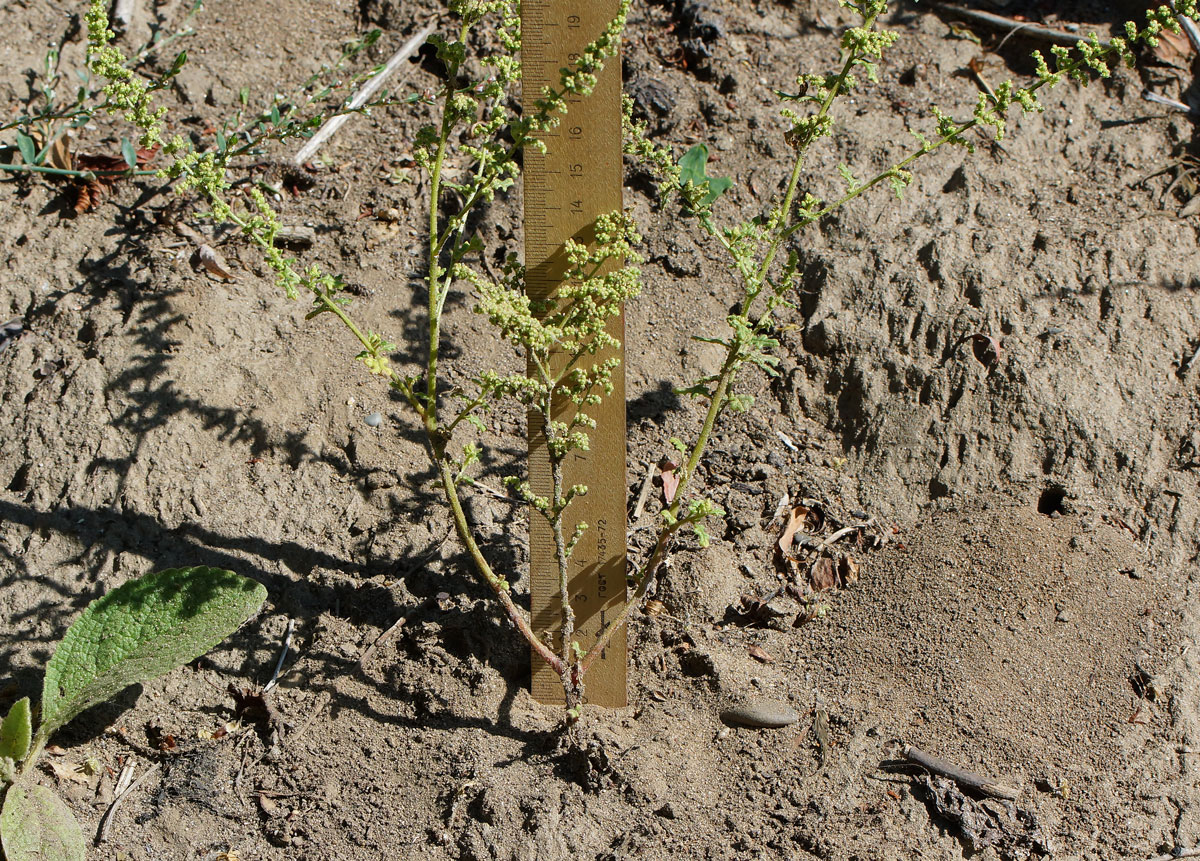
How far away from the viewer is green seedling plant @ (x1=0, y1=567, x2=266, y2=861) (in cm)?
269

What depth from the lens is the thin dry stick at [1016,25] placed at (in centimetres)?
399

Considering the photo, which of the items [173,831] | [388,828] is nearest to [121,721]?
[173,831]

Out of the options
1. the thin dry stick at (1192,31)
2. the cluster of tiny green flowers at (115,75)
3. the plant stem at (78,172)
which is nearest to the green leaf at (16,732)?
the cluster of tiny green flowers at (115,75)

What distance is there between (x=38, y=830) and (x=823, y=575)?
236 centimetres

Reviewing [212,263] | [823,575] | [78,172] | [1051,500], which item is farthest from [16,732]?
[1051,500]

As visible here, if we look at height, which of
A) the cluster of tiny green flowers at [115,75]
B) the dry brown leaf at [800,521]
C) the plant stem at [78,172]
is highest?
the plant stem at [78,172]

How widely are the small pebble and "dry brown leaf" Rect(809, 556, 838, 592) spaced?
0.47 m

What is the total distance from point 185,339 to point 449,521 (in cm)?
113

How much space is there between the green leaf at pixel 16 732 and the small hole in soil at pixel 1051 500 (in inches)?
120

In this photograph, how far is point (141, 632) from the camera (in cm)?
274

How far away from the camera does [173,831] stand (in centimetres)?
266

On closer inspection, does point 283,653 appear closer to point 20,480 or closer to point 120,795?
point 120,795

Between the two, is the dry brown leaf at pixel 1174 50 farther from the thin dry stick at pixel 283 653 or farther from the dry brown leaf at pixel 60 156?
the dry brown leaf at pixel 60 156

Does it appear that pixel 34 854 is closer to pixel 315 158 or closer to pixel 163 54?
pixel 315 158
